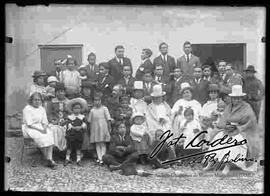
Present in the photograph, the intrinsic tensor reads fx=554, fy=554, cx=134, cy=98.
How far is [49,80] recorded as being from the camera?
15.8 feet

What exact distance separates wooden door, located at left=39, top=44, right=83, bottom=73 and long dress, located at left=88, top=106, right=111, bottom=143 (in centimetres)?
45

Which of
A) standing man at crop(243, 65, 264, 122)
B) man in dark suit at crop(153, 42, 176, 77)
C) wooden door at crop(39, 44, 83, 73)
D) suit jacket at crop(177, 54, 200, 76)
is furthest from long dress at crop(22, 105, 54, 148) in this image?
standing man at crop(243, 65, 264, 122)

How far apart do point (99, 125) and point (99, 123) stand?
0.02m

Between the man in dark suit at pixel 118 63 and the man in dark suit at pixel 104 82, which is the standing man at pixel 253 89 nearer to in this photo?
the man in dark suit at pixel 118 63

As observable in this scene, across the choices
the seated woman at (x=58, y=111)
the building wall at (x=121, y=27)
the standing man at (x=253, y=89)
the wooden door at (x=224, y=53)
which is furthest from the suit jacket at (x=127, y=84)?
the standing man at (x=253, y=89)

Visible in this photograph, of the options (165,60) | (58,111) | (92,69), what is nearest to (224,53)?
(165,60)

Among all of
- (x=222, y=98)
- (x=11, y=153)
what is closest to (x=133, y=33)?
(x=222, y=98)

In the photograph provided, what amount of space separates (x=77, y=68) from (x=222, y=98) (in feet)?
4.22

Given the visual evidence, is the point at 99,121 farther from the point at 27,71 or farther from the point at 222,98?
the point at 222,98

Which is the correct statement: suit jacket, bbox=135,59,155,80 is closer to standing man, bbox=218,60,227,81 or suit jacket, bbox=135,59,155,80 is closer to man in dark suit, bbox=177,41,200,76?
man in dark suit, bbox=177,41,200,76

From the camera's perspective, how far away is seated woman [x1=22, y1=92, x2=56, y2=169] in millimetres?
4809

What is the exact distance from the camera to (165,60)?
4805mm

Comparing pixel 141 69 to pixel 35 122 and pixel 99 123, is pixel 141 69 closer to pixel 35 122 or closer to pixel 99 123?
pixel 99 123

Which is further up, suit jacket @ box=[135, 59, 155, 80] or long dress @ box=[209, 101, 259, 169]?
suit jacket @ box=[135, 59, 155, 80]
